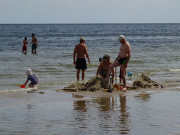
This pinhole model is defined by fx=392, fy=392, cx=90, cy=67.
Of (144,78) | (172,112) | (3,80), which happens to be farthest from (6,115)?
(3,80)

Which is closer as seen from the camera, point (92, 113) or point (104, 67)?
point (92, 113)

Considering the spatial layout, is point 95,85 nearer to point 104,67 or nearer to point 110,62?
point 104,67

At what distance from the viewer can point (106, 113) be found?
718 cm

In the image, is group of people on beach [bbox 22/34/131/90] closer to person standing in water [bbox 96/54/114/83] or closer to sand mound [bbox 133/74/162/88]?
person standing in water [bbox 96/54/114/83]

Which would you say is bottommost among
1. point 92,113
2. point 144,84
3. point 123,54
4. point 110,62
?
point 92,113

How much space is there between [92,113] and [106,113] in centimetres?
26

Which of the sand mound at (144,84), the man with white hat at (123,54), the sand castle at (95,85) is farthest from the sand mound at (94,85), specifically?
the sand mound at (144,84)

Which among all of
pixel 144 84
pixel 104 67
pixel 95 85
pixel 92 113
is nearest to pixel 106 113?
pixel 92 113

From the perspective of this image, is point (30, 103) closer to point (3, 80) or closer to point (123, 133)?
point (123, 133)

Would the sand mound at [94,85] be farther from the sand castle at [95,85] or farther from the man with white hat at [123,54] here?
the man with white hat at [123,54]

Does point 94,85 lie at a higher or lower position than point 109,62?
lower

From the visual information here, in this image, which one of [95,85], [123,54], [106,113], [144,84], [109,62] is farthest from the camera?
[144,84]

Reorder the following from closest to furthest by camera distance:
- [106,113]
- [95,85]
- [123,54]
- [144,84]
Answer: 1. [106,113]
2. [123,54]
3. [95,85]
4. [144,84]

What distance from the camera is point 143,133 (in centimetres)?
576
